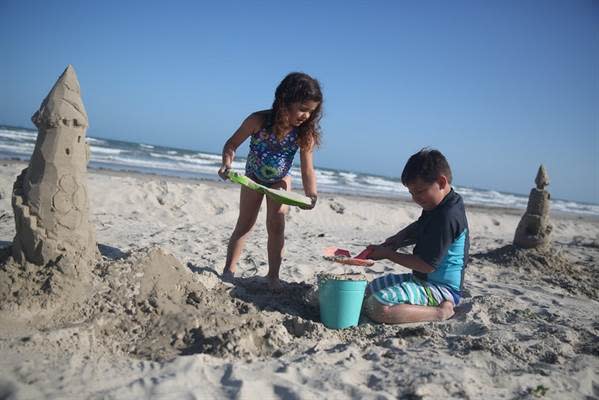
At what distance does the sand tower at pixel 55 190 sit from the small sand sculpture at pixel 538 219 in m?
5.38

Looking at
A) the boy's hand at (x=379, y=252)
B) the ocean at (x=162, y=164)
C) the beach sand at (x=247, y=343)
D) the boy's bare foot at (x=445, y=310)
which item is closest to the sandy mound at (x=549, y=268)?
the beach sand at (x=247, y=343)

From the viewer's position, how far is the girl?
342 cm

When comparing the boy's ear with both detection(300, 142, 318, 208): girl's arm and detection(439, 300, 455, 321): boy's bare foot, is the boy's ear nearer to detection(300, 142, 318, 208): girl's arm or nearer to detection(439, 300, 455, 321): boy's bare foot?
detection(439, 300, 455, 321): boy's bare foot

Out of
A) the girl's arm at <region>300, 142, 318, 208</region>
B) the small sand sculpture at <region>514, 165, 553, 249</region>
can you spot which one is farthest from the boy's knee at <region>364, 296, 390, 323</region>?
the small sand sculpture at <region>514, 165, 553, 249</region>

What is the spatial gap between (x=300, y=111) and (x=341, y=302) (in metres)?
1.43

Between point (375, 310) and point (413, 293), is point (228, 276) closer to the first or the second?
point (375, 310)

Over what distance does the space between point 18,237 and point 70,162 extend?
499mm

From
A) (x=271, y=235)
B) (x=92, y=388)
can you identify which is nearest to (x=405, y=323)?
(x=271, y=235)

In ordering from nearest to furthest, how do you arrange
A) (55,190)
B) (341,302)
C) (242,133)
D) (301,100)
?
1. (55,190)
2. (341,302)
3. (301,100)
4. (242,133)

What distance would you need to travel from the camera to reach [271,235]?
143 inches

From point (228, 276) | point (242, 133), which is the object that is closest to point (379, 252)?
point (228, 276)

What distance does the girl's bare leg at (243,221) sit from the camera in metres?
3.67

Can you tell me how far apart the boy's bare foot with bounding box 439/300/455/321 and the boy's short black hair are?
0.83 m

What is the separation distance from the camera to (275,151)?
356 cm
